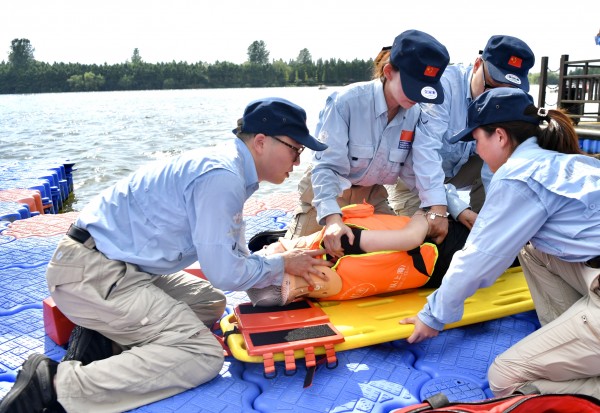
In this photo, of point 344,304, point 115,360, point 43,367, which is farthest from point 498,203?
point 43,367

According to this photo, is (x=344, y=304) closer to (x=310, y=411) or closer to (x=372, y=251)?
(x=372, y=251)

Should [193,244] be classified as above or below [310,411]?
above

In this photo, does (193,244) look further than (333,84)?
No

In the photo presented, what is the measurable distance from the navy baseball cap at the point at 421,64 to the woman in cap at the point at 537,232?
50 cm

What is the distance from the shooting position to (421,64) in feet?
8.39

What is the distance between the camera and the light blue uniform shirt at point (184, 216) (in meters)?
2.07

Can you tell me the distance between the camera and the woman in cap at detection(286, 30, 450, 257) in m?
2.60

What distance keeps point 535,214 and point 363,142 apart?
1349 mm

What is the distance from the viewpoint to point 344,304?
2670mm

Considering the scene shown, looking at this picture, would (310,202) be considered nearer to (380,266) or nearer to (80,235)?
(380,266)

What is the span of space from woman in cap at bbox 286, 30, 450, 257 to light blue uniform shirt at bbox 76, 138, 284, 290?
0.63 metres

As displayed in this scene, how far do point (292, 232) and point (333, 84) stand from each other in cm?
7041

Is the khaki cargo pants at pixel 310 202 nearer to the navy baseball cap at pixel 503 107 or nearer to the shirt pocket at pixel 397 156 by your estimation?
the shirt pocket at pixel 397 156

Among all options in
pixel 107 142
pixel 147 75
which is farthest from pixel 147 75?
pixel 107 142
